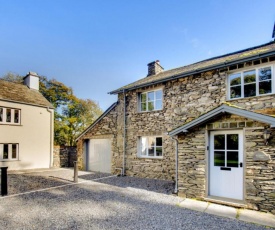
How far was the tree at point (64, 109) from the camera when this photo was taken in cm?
2658

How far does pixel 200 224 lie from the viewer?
16.0 feet

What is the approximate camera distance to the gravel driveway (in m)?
4.82

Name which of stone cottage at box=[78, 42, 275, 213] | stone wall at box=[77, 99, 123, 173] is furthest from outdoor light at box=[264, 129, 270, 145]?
stone wall at box=[77, 99, 123, 173]

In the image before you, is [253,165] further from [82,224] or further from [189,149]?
[82,224]

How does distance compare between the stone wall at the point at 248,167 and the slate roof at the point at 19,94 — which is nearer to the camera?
the stone wall at the point at 248,167

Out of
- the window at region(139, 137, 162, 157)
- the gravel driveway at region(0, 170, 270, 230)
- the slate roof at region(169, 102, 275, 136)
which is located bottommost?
the gravel driveway at region(0, 170, 270, 230)

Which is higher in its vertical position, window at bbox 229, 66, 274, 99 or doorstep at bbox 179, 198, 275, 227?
window at bbox 229, 66, 274, 99

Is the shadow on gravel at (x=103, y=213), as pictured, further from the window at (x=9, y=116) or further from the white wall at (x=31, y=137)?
the window at (x=9, y=116)

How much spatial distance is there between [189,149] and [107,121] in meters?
7.73

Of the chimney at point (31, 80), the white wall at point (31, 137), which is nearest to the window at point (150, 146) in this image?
the white wall at point (31, 137)

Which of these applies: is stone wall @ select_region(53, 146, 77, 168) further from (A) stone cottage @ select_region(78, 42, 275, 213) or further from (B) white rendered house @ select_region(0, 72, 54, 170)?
(A) stone cottage @ select_region(78, 42, 275, 213)

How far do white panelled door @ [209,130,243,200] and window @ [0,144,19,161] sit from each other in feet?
49.8

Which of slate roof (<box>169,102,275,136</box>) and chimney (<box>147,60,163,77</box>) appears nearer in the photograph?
Result: slate roof (<box>169,102,275,136</box>)

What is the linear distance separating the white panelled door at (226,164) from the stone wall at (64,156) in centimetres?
1449
